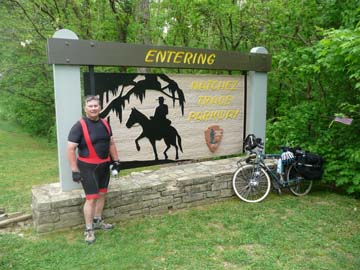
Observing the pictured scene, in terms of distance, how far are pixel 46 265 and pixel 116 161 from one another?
4.31 ft

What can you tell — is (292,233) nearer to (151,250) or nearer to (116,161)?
(151,250)

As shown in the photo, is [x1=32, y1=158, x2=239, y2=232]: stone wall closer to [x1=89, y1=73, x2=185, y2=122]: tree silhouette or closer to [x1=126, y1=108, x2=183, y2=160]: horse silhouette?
[x1=126, y1=108, x2=183, y2=160]: horse silhouette

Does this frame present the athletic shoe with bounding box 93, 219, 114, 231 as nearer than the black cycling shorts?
No

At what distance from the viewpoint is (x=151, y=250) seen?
314 centimetres

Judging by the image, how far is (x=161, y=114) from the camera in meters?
4.44

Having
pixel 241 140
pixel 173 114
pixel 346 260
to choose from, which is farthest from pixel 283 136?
pixel 346 260

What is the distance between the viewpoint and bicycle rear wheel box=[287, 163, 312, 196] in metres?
4.78

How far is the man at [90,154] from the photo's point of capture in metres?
3.26

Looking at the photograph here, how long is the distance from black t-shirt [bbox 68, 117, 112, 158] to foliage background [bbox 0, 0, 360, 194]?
2633 mm

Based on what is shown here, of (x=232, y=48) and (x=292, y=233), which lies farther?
(x=232, y=48)

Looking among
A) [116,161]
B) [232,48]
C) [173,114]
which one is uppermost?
[232,48]

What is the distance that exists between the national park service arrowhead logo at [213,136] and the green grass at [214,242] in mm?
1029

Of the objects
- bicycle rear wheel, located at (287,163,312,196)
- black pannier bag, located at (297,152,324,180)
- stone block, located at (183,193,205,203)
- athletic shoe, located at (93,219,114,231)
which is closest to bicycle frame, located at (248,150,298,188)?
bicycle rear wheel, located at (287,163,312,196)

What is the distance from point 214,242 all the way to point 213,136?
2.03 meters
